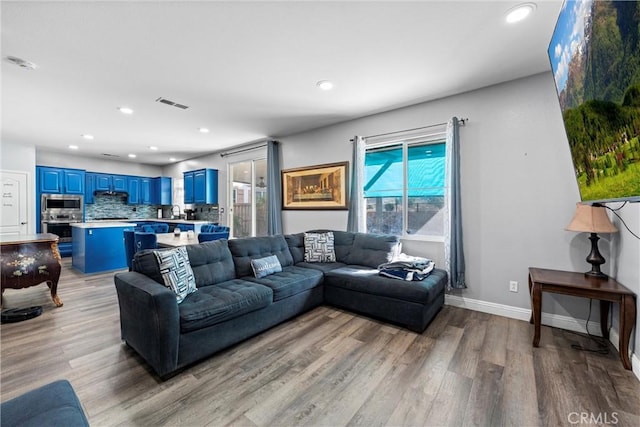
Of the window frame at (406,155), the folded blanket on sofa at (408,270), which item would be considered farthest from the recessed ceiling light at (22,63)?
the folded blanket on sofa at (408,270)

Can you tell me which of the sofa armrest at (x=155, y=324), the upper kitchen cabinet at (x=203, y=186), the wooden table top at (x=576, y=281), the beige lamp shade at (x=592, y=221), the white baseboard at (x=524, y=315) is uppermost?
the upper kitchen cabinet at (x=203, y=186)

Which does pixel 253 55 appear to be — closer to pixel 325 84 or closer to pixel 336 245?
pixel 325 84

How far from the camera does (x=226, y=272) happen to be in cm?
293

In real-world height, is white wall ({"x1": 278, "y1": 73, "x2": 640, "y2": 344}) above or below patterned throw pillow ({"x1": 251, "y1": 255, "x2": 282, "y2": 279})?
above

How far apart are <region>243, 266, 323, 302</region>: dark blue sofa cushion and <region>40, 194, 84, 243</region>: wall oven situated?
6.27 meters

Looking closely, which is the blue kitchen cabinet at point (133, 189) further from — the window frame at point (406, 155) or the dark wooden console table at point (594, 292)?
the dark wooden console table at point (594, 292)

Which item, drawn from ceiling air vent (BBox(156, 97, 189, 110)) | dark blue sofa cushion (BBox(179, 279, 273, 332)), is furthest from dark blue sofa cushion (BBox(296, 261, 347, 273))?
ceiling air vent (BBox(156, 97, 189, 110))

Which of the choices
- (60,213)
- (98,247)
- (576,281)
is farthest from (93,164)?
(576,281)

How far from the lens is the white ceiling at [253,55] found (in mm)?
1927

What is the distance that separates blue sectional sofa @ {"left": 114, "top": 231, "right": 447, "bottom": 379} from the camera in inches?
77.4

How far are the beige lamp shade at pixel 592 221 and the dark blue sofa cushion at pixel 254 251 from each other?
306cm

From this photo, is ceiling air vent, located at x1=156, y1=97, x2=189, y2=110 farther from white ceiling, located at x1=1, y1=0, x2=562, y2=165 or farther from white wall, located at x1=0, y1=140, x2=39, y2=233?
white wall, located at x1=0, y1=140, x2=39, y2=233

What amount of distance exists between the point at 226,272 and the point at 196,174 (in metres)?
4.57

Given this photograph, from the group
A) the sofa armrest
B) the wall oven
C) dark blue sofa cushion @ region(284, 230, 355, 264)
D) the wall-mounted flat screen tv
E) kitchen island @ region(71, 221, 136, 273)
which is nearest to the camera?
the wall-mounted flat screen tv
